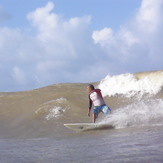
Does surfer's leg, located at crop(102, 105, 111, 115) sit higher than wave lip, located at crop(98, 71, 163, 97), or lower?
lower

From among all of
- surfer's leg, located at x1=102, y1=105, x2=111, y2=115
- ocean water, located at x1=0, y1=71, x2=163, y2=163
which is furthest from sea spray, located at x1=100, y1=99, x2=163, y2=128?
surfer's leg, located at x1=102, y1=105, x2=111, y2=115

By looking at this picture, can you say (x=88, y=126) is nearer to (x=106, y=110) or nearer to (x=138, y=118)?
(x=106, y=110)

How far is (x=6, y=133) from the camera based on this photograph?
1240 cm

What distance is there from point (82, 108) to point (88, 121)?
86.7 inches

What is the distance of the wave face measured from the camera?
10.8 metres

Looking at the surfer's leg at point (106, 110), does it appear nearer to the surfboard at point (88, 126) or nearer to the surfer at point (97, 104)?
the surfer at point (97, 104)

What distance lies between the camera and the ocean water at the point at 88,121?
5812 mm

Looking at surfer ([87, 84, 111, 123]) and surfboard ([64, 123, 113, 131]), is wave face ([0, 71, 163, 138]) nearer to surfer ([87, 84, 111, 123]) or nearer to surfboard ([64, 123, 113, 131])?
surfboard ([64, 123, 113, 131])

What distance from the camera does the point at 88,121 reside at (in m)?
12.3

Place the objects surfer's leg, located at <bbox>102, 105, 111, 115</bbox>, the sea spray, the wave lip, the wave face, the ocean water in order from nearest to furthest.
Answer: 1. the ocean water
2. the sea spray
3. the wave face
4. surfer's leg, located at <bbox>102, 105, 111, 115</bbox>
5. the wave lip

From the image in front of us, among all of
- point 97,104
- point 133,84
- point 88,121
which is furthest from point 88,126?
point 133,84

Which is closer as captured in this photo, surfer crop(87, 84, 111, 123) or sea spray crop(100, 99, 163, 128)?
sea spray crop(100, 99, 163, 128)

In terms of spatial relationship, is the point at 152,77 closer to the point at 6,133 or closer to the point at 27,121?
the point at 27,121

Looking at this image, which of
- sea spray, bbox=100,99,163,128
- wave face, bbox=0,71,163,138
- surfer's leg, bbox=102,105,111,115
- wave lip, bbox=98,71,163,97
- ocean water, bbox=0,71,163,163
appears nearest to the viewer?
ocean water, bbox=0,71,163,163
